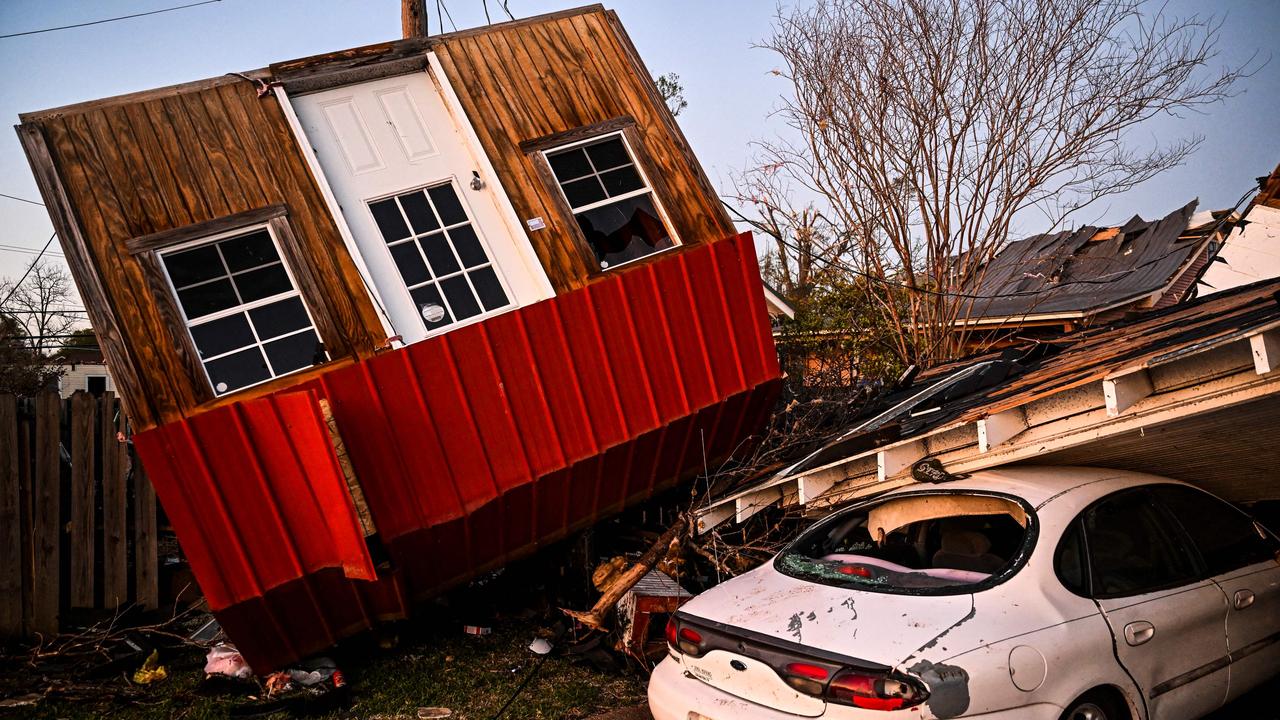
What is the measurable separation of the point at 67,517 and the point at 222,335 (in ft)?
8.61

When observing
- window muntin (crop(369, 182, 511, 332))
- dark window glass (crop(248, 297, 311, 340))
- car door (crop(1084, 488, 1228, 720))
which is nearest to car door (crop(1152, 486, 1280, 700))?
car door (crop(1084, 488, 1228, 720))

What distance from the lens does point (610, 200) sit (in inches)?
302

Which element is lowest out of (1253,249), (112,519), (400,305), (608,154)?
(1253,249)

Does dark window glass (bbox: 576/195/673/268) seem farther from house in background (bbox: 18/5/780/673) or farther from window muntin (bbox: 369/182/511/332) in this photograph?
window muntin (bbox: 369/182/511/332)

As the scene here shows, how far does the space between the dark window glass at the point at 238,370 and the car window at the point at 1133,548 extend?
5669 mm

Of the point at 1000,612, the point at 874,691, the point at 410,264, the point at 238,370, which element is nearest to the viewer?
the point at 874,691

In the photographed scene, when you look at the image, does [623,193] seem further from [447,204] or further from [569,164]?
[447,204]

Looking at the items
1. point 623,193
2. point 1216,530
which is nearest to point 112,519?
point 623,193

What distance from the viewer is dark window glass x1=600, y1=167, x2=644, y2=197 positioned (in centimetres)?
773

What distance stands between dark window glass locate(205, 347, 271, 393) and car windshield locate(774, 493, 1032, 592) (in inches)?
166

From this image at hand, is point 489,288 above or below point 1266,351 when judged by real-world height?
above

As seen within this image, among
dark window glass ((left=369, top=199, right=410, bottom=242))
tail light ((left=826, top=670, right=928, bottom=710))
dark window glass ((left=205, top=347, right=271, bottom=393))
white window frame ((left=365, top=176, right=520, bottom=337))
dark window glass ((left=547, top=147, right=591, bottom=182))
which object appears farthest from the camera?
dark window glass ((left=547, top=147, right=591, bottom=182))

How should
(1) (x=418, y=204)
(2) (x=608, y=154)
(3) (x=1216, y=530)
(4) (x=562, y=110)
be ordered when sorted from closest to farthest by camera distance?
(3) (x=1216, y=530) → (1) (x=418, y=204) → (4) (x=562, y=110) → (2) (x=608, y=154)

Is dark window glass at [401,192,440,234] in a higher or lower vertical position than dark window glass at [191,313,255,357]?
higher
